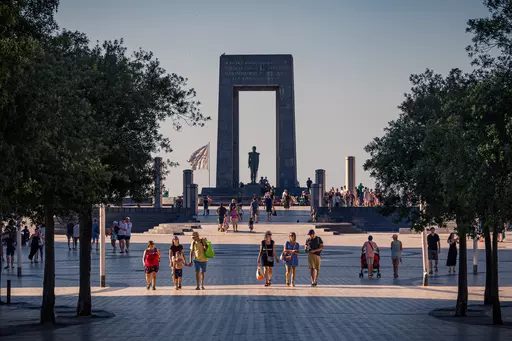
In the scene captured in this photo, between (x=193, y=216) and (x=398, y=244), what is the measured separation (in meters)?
30.9

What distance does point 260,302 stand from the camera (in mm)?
24000

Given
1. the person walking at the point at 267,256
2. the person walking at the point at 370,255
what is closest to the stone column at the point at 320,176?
the person walking at the point at 370,255

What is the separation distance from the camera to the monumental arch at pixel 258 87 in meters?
80.8

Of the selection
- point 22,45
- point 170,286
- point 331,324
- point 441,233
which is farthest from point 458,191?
point 441,233

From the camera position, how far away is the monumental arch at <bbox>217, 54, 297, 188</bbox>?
80.8 meters

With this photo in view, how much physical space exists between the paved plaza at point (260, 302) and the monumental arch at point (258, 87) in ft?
129

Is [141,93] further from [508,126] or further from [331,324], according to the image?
[508,126]

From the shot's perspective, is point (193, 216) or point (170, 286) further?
point (193, 216)

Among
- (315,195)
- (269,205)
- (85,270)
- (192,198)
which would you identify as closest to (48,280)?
(85,270)

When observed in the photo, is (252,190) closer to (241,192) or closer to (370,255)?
(241,192)

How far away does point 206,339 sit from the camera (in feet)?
56.5

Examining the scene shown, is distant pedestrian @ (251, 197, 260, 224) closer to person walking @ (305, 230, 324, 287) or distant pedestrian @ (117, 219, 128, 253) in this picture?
distant pedestrian @ (117, 219, 128, 253)

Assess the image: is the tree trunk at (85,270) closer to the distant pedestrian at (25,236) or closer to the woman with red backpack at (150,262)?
the woman with red backpack at (150,262)

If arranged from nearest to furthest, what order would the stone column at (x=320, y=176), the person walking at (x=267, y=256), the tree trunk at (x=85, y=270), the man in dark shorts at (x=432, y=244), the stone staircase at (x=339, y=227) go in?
the tree trunk at (x=85, y=270) → the person walking at (x=267, y=256) → the man in dark shorts at (x=432, y=244) → the stone staircase at (x=339, y=227) → the stone column at (x=320, y=176)
